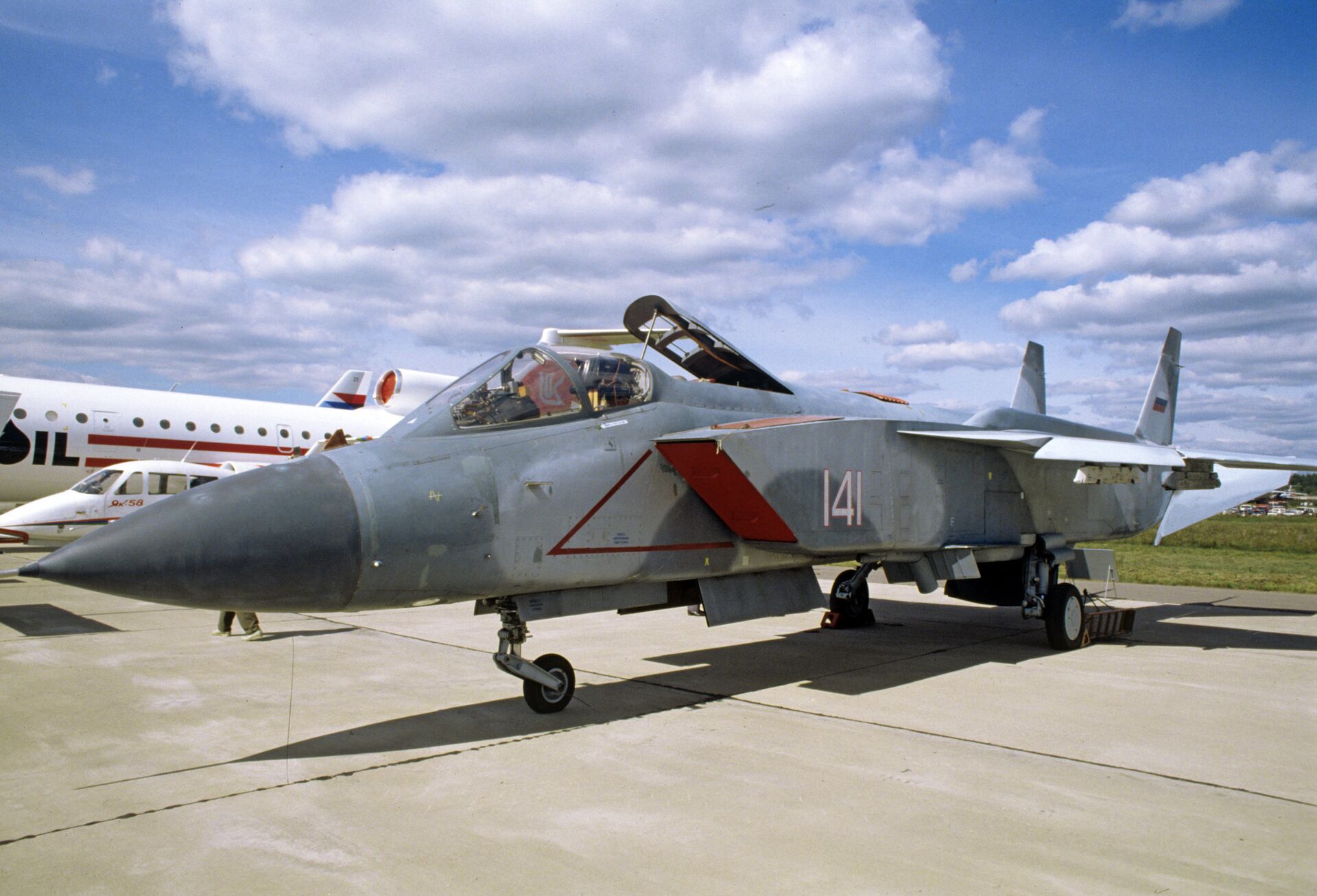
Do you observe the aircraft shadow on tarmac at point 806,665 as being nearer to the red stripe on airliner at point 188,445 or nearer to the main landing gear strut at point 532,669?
the main landing gear strut at point 532,669

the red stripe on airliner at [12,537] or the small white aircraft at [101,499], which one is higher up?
the small white aircraft at [101,499]

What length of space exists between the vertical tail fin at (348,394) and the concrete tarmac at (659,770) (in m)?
23.6

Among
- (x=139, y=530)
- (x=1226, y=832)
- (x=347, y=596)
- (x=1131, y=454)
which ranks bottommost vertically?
(x=1226, y=832)

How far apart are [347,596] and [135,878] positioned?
1676 mm

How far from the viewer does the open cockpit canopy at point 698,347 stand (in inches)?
292

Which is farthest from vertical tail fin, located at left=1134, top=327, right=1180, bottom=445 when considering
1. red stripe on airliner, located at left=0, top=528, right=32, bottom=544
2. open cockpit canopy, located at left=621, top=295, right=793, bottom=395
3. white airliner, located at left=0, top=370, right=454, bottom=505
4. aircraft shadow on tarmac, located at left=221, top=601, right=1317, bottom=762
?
red stripe on airliner, located at left=0, top=528, right=32, bottom=544

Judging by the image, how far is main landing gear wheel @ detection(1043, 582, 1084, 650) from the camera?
347 inches

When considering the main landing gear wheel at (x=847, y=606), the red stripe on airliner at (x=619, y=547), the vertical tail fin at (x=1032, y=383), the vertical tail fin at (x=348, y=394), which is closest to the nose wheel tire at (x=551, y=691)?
the red stripe on airliner at (x=619, y=547)

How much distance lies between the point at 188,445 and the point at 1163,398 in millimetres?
19086

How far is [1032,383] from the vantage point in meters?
12.5

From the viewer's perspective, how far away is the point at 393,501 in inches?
193

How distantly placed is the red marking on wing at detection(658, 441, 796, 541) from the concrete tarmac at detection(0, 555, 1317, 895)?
1.23 meters

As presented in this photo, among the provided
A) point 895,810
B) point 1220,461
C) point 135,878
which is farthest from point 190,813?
point 1220,461

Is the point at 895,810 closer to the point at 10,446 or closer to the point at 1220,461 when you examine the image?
the point at 1220,461
